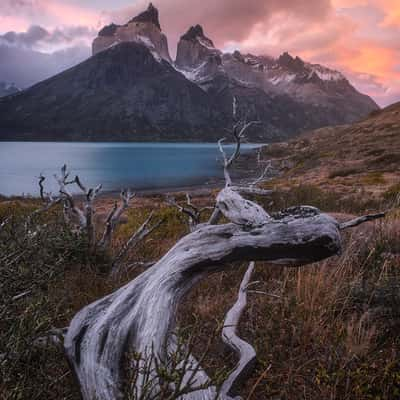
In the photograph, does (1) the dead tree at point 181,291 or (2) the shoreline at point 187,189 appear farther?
(2) the shoreline at point 187,189

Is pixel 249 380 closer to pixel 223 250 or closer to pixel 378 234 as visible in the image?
pixel 223 250

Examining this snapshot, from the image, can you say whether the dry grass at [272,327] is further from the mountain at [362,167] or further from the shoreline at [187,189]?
the shoreline at [187,189]

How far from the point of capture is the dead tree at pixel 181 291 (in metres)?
2.52

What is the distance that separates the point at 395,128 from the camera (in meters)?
44.2

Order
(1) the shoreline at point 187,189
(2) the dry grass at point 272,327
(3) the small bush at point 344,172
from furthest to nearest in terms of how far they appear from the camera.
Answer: (1) the shoreline at point 187,189, (3) the small bush at point 344,172, (2) the dry grass at point 272,327

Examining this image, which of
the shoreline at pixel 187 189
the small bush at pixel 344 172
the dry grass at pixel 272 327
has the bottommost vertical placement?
the shoreline at pixel 187 189

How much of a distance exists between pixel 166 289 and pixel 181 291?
149 mm

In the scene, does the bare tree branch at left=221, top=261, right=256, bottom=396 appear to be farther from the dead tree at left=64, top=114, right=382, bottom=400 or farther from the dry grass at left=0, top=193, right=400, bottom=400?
the dry grass at left=0, top=193, right=400, bottom=400

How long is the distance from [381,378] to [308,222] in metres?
1.57

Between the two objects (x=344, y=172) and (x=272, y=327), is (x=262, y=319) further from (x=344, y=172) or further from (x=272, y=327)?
(x=344, y=172)

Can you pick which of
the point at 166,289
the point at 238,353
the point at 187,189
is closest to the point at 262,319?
→ the point at 238,353

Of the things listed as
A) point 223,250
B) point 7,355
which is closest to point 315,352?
point 223,250

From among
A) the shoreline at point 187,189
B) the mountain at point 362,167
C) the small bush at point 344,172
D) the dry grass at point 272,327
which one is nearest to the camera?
the dry grass at point 272,327

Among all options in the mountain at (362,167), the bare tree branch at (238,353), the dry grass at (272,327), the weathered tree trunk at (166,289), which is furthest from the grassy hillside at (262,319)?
the mountain at (362,167)
